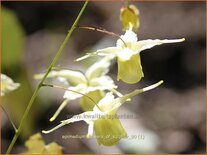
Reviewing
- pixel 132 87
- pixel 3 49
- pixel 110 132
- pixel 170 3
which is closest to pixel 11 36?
pixel 3 49

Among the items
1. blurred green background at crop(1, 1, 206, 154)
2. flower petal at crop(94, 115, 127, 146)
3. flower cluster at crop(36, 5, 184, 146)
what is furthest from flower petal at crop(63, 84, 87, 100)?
blurred green background at crop(1, 1, 206, 154)

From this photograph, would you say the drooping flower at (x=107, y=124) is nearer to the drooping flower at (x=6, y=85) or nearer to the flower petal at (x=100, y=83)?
the flower petal at (x=100, y=83)

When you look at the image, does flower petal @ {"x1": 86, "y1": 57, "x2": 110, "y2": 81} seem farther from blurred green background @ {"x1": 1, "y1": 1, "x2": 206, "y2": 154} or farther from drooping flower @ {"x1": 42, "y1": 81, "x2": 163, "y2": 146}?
blurred green background @ {"x1": 1, "y1": 1, "x2": 206, "y2": 154}

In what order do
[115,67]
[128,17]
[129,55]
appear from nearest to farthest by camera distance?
[129,55] → [128,17] → [115,67]

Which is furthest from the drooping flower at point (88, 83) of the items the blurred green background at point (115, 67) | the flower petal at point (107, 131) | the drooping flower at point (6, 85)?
the blurred green background at point (115, 67)

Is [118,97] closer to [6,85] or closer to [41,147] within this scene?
[41,147]

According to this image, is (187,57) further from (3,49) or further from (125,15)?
(125,15)

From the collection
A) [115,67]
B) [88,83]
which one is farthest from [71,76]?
[115,67]
